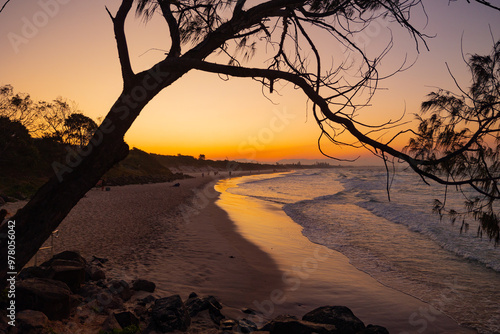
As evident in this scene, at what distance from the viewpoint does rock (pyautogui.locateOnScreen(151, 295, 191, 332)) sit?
4184 mm

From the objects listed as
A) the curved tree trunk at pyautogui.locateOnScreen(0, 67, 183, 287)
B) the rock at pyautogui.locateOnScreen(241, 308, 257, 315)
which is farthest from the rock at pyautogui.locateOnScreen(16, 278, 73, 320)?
the rock at pyautogui.locateOnScreen(241, 308, 257, 315)

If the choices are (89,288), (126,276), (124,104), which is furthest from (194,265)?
(124,104)

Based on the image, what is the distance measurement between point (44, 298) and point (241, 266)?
5124 mm

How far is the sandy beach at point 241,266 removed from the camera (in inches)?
232

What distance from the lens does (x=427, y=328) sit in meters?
5.43

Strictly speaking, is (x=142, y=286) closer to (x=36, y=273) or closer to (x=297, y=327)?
(x=36, y=273)

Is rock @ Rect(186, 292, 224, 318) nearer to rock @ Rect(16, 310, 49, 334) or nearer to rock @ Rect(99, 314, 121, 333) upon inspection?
rock @ Rect(99, 314, 121, 333)

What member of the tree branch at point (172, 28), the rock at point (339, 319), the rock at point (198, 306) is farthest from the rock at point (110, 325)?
the tree branch at point (172, 28)

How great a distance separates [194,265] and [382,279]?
16.7 ft

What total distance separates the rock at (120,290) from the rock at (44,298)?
3.03 ft

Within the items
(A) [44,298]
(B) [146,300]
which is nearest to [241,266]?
(B) [146,300]

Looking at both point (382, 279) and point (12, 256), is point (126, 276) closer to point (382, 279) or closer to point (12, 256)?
point (12, 256)

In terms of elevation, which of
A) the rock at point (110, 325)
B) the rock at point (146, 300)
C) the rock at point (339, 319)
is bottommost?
the rock at point (146, 300)

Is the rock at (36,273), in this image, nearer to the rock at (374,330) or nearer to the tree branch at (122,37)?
the tree branch at (122,37)
